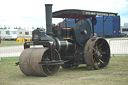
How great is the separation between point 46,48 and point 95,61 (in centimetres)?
245

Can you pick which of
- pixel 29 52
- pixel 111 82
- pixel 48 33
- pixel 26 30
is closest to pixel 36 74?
pixel 29 52

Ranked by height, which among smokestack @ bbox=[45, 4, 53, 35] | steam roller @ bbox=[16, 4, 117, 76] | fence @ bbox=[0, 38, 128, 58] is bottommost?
fence @ bbox=[0, 38, 128, 58]

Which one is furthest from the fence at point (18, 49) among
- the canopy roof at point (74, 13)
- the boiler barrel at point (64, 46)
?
the boiler barrel at point (64, 46)

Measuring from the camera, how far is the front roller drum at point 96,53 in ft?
30.6

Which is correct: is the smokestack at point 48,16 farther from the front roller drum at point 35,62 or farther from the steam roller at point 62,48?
the front roller drum at point 35,62

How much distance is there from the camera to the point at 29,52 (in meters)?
8.25

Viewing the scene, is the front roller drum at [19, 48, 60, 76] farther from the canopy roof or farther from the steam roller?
the canopy roof

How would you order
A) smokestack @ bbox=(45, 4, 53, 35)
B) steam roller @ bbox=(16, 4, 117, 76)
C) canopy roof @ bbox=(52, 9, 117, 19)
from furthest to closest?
canopy roof @ bbox=(52, 9, 117, 19), smokestack @ bbox=(45, 4, 53, 35), steam roller @ bbox=(16, 4, 117, 76)

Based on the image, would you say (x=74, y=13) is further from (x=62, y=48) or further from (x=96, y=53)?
(x=96, y=53)

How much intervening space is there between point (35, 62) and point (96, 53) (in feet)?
8.88

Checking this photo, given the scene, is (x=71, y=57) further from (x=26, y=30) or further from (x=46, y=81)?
(x=26, y=30)

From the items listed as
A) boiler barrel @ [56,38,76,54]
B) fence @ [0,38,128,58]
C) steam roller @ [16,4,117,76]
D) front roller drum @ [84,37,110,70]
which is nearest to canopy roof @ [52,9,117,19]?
steam roller @ [16,4,117,76]

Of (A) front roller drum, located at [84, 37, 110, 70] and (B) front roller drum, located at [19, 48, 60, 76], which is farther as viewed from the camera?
(A) front roller drum, located at [84, 37, 110, 70]

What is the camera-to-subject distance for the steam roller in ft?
26.5
